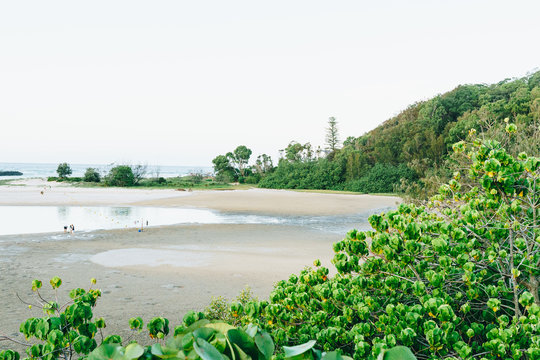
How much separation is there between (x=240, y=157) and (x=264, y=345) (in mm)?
71588

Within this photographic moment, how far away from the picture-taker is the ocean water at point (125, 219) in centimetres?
2228

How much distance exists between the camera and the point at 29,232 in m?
20.2

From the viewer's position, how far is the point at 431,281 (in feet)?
9.22

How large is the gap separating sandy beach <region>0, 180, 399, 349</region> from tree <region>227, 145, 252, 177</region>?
1943 inches

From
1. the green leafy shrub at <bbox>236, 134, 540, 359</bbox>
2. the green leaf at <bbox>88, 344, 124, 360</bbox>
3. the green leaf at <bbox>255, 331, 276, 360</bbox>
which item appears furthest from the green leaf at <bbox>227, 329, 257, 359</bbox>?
the green leafy shrub at <bbox>236, 134, 540, 359</bbox>

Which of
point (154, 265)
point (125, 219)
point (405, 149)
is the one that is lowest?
point (154, 265)

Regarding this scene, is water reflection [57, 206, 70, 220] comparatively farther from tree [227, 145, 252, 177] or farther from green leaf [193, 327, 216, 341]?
tree [227, 145, 252, 177]

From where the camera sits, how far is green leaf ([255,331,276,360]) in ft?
5.10

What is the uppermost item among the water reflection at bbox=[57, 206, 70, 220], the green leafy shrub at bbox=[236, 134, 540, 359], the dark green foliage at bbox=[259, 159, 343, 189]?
the dark green foliage at bbox=[259, 159, 343, 189]

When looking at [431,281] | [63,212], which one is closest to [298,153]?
[63,212]

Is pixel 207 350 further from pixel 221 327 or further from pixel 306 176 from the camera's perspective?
pixel 306 176

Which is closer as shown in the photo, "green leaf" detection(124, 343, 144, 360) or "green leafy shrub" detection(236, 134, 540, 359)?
"green leaf" detection(124, 343, 144, 360)

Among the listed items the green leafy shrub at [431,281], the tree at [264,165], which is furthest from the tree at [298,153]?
the green leafy shrub at [431,281]

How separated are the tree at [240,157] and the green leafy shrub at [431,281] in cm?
6873
